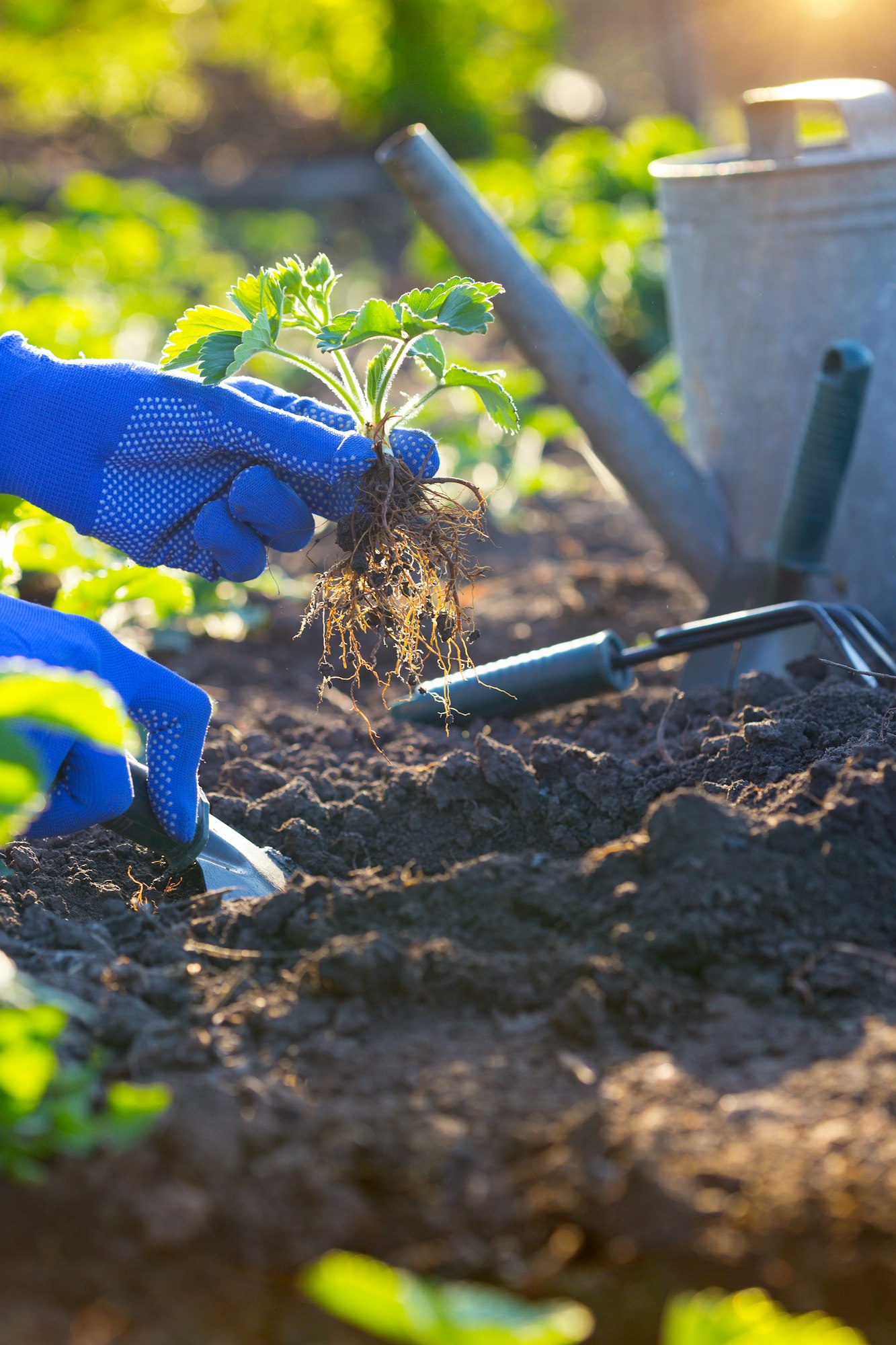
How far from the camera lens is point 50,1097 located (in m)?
1.01

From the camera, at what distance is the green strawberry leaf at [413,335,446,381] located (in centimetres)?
157

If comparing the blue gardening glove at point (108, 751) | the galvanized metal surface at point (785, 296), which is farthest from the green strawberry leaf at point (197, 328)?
the galvanized metal surface at point (785, 296)

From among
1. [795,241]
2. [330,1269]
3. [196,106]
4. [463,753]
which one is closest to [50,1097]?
[330,1269]

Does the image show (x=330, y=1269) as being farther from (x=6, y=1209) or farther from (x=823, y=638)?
(x=823, y=638)

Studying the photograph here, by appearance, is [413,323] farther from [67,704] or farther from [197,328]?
[67,704]

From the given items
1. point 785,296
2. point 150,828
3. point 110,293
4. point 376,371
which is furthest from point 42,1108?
point 110,293

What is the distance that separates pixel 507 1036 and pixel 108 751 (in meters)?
0.60

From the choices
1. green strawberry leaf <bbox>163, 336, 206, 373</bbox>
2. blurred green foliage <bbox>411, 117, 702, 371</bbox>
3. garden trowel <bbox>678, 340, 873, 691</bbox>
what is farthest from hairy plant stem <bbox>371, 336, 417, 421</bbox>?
blurred green foliage <bbox>411, 117, 702, 371</bbox>

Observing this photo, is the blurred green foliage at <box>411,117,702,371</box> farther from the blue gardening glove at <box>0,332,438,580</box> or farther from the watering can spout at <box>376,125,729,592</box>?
the blue gardening glove at <box>0,332,438,580</box>

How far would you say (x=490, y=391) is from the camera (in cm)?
158

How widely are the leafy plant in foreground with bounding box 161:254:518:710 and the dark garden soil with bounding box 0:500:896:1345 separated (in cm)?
26

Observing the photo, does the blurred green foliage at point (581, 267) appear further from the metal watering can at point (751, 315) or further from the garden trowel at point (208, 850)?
the garden trowel at point (208, 850)

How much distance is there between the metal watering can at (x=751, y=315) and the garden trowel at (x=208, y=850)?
1345mm

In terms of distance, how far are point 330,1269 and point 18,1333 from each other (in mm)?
250
